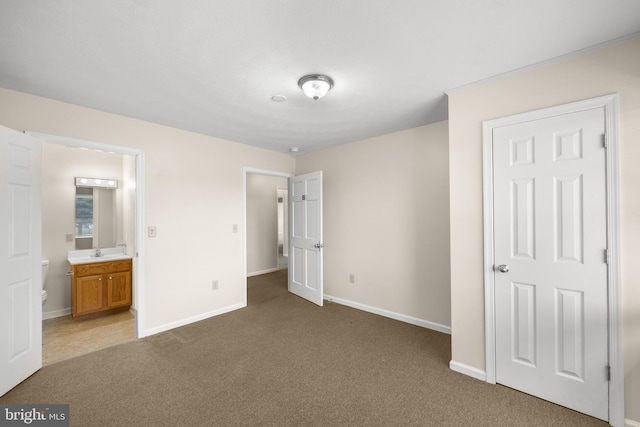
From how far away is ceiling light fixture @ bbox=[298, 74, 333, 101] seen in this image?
2074mm

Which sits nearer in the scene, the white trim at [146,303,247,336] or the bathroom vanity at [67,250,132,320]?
the white trim at [146,303,247,336]

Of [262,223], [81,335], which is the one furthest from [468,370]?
[262,223]

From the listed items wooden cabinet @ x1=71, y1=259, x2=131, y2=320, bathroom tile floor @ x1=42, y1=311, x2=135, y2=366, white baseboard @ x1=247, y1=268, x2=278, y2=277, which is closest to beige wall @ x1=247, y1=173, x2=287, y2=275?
white baseboard @ x1=247, y1=268, x2=278, y2=277

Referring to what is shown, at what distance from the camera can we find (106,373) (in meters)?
2.35

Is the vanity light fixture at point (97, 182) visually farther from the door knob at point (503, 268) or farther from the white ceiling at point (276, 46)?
the door knob at point (503, 268)

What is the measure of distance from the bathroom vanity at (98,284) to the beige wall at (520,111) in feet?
14.4

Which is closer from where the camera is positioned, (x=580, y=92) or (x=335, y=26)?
(x=335, y=26)

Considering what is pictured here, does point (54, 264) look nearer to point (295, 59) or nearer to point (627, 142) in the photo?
point (295, 59)

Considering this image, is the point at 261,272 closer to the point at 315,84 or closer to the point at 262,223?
the point at 262,223

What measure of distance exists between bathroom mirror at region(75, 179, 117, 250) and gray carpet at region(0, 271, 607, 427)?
213 cm

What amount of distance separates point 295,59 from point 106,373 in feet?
10.2

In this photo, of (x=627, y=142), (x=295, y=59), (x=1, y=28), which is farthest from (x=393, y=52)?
(x=1, y=28)

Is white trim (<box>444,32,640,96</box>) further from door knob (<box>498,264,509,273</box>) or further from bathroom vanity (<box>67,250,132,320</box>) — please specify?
bathroom vanity (<box>67,250,132,320</box>)

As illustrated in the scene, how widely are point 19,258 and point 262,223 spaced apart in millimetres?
4383
